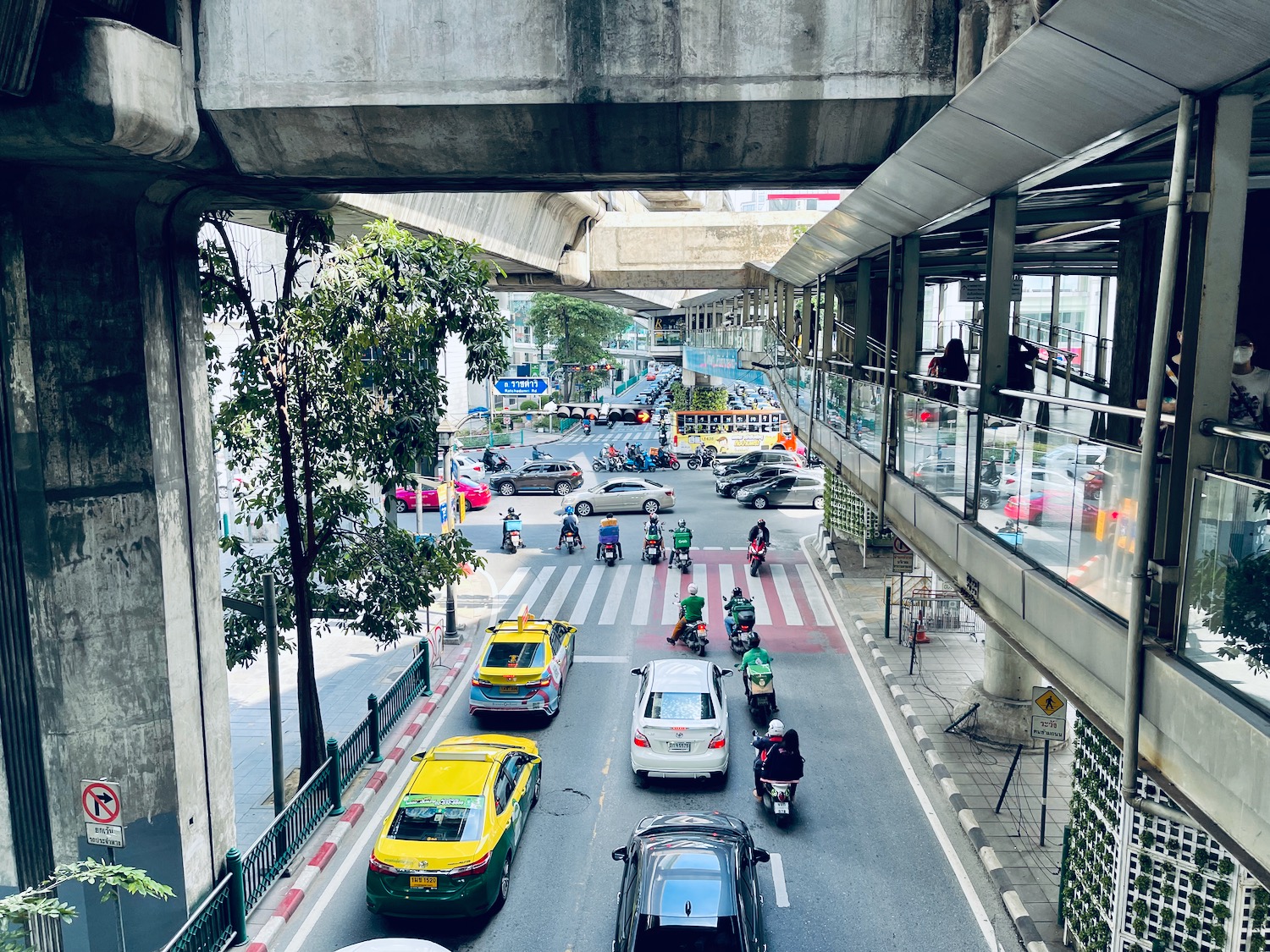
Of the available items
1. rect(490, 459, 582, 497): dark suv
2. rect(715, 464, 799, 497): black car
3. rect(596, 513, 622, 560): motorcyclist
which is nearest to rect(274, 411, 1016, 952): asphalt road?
rect(596, 513, 622, 560): motorcyclist

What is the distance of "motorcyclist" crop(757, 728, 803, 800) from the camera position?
11406mm

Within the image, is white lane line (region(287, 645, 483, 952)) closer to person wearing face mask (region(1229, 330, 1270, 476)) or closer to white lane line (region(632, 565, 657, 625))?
white lane line (region(632, 565, 657, 625))

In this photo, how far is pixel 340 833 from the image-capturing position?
37.5 ft

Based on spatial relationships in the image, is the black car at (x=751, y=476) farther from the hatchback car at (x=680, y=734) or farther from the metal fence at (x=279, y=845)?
the metal fence at (x=279, y=845)

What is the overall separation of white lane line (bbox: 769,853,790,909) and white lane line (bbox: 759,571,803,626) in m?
9.86

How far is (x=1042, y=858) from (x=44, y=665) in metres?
10.5

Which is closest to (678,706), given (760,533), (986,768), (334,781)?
(986,768)

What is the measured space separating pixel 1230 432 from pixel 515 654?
487 inches

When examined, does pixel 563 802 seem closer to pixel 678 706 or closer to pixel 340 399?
pixel 678 706

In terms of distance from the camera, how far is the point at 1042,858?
34.5ft

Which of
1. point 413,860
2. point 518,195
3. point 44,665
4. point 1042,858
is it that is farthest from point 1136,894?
point 518,195

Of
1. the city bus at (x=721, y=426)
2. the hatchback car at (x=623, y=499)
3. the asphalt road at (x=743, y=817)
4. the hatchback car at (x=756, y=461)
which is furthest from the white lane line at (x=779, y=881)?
the city bus at (x=721, y=426)

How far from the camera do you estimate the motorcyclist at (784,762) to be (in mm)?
11406

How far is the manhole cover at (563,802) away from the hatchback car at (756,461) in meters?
25.8
